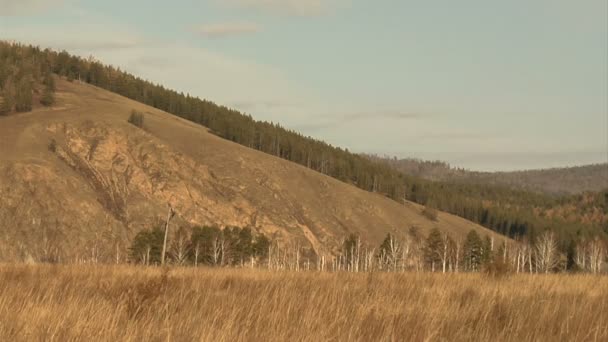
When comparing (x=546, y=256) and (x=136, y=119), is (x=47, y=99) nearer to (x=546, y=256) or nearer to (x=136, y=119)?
(x=136, y=119)

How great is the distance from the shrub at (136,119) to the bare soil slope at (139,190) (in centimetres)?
240

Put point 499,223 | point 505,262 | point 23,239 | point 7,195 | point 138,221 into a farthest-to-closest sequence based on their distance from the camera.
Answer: point 499,223, point 138,221, point 7,195, point 23,239, point 505,262

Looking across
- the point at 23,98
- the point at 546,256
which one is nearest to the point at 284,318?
the point at 546,256

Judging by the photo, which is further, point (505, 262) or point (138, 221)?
point (138, 221)

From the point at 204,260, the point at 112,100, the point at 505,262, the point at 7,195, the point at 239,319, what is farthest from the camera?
the point at 112,100

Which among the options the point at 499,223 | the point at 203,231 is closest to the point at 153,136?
the point at 203,231

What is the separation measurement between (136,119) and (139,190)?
33.2 metres

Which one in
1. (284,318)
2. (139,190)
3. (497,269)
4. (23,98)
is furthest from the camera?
(23,98)

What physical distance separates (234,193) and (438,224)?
53.8 m

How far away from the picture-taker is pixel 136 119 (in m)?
145

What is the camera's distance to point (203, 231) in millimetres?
85375

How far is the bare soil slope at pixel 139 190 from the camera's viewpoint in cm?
9681

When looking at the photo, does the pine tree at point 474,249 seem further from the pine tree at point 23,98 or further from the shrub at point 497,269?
the pine tree at point 23,98

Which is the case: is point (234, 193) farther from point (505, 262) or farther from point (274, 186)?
point (505, 262)
